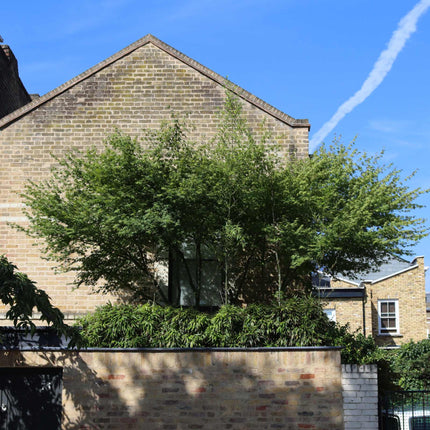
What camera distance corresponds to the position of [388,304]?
109 feet

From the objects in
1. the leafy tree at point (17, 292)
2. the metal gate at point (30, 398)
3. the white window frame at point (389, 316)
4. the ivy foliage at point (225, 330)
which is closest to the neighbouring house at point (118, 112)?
the metal gate at point (30, 398)

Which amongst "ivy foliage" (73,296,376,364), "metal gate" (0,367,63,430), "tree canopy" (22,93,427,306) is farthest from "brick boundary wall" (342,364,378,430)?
"metal gate" (0,367,63,430)

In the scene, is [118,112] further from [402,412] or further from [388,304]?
[388,304]

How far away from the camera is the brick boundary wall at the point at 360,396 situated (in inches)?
464

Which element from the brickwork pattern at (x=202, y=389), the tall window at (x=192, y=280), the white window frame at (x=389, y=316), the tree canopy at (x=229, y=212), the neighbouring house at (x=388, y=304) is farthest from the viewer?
the white window frame at (x=389, y=316)

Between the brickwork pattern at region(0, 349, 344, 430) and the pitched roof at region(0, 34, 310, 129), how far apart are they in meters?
8.76

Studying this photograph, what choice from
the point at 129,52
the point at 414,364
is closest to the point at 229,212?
the point at 129,52

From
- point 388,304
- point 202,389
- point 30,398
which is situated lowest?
point 30,398

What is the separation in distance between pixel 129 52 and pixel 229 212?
7.97 metres

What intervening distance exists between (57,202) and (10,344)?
4.40 metres

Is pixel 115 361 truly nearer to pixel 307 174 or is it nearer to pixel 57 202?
pixel 57 202

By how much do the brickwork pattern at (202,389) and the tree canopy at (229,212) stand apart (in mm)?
2465

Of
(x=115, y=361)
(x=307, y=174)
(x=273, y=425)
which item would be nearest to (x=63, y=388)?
(x=115, y=361)

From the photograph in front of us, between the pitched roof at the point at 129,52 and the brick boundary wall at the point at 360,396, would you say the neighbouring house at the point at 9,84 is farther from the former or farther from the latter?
the brick boundary wall at the point at 360,396
